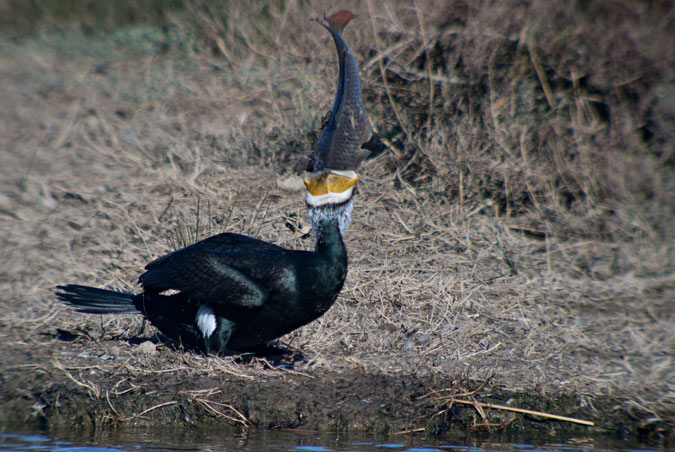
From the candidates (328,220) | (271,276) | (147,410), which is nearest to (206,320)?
(271,276)

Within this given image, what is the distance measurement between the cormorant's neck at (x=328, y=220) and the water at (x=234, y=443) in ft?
3.65

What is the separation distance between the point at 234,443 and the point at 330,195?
145cm

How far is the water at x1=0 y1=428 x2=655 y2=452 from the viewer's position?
3225mm

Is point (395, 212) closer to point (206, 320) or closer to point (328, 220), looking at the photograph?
point (328, 220)

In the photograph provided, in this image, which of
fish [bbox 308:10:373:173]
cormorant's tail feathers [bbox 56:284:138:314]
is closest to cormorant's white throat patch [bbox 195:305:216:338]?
cormorant's tail feathers [bbox 56:284:138:314]

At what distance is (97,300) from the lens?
4508mm

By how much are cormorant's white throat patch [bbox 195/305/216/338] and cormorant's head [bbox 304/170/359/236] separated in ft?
2.65

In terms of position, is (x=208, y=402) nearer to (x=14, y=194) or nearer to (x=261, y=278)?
(x=261, y=278)

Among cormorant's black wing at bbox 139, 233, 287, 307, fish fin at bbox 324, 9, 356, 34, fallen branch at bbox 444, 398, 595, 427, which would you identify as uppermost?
fish fin at bbox 324, 9, 356, 34

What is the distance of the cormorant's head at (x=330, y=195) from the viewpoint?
3973 millimetres

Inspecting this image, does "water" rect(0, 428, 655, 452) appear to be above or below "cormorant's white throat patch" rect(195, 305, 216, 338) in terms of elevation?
below

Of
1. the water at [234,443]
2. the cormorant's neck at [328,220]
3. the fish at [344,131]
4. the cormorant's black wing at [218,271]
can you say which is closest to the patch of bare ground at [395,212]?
the water at [234,443]

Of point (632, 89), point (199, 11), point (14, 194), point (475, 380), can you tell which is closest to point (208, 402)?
point (475, 380)

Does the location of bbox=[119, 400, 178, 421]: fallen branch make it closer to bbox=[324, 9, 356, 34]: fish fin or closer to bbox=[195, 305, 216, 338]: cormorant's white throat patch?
bbox=[195, 305, 216, 338]: cormorant's white throat patch
